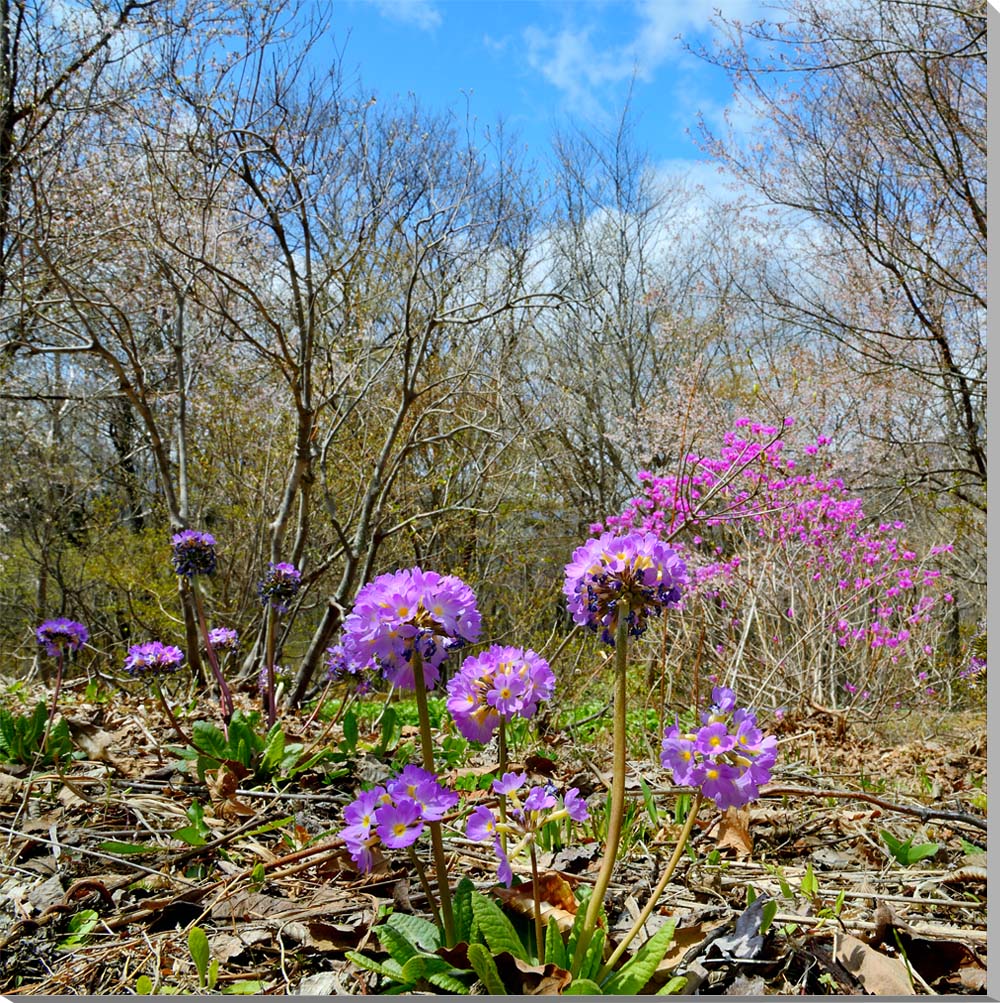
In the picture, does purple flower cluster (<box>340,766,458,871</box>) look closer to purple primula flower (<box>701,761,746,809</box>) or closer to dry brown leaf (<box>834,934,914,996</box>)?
purple primula flower (<box>701,761,746,809</box>)

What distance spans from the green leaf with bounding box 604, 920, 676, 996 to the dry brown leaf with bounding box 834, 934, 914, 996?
1.14 ft

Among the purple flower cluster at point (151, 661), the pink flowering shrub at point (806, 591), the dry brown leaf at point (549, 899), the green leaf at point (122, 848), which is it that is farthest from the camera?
the pink flowering shrub at point (806, 591)

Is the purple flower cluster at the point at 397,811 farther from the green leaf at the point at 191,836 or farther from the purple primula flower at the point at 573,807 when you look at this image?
the green leaf at the point at 191,836

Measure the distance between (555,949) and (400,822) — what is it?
11.1 inches

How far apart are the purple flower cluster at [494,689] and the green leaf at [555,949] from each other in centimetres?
26

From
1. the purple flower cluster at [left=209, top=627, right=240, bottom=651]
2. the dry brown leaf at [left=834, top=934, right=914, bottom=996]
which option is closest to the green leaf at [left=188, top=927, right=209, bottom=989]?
the dry brown leaf at [left=834, top=934, right=914, bottom=996]

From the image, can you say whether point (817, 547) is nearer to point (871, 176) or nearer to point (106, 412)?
point (871, 176)

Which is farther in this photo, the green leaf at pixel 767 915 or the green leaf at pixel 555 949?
the green leaf at pixel 767 915

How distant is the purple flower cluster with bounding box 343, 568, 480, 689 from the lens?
3.36ft

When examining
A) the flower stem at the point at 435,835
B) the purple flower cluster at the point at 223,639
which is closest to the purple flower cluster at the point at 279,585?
the purple flower cluster at the point at 223,639

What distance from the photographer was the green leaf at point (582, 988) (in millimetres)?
953

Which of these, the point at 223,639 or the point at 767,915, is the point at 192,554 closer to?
the point at 223,639

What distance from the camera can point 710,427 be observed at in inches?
340

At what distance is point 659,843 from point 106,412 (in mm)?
9715
